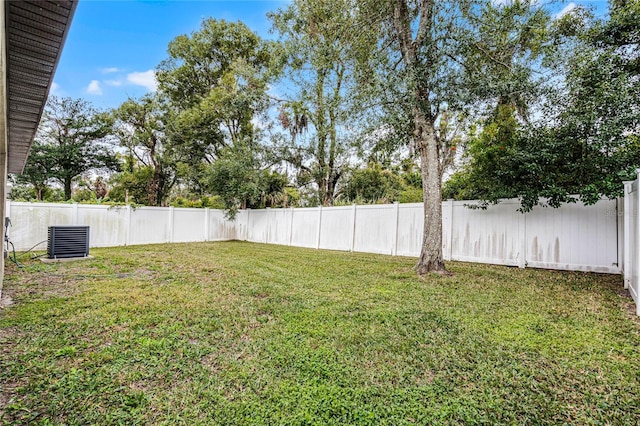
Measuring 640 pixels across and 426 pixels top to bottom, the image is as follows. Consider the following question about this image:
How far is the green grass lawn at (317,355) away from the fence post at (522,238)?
6.04 ft

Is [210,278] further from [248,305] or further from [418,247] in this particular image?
[418,247]

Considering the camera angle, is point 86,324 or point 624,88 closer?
point 86,324

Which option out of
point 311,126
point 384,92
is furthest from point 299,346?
point 311,126

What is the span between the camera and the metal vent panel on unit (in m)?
6.58

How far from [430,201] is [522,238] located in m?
2.47

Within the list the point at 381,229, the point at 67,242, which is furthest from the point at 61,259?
the point at 381,229

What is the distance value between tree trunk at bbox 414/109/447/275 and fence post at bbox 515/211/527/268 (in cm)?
204

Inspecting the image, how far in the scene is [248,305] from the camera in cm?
367

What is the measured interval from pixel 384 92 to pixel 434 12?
6.28 feet

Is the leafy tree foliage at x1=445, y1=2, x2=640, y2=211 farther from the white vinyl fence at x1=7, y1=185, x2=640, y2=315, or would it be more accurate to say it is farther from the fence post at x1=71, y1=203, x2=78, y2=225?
the fence post at x1=71, y1=203, x2=78, y2=225

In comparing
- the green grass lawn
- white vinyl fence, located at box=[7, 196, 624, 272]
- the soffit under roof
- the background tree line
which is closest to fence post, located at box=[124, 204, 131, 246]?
white vinyl fence, located at box=[7, 196, 624, 272]

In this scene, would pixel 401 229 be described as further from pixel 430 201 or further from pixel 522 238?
pixel 522 238

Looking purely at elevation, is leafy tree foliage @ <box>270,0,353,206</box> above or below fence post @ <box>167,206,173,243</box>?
above

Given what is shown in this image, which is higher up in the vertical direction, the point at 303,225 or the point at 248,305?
the point at 303,225
